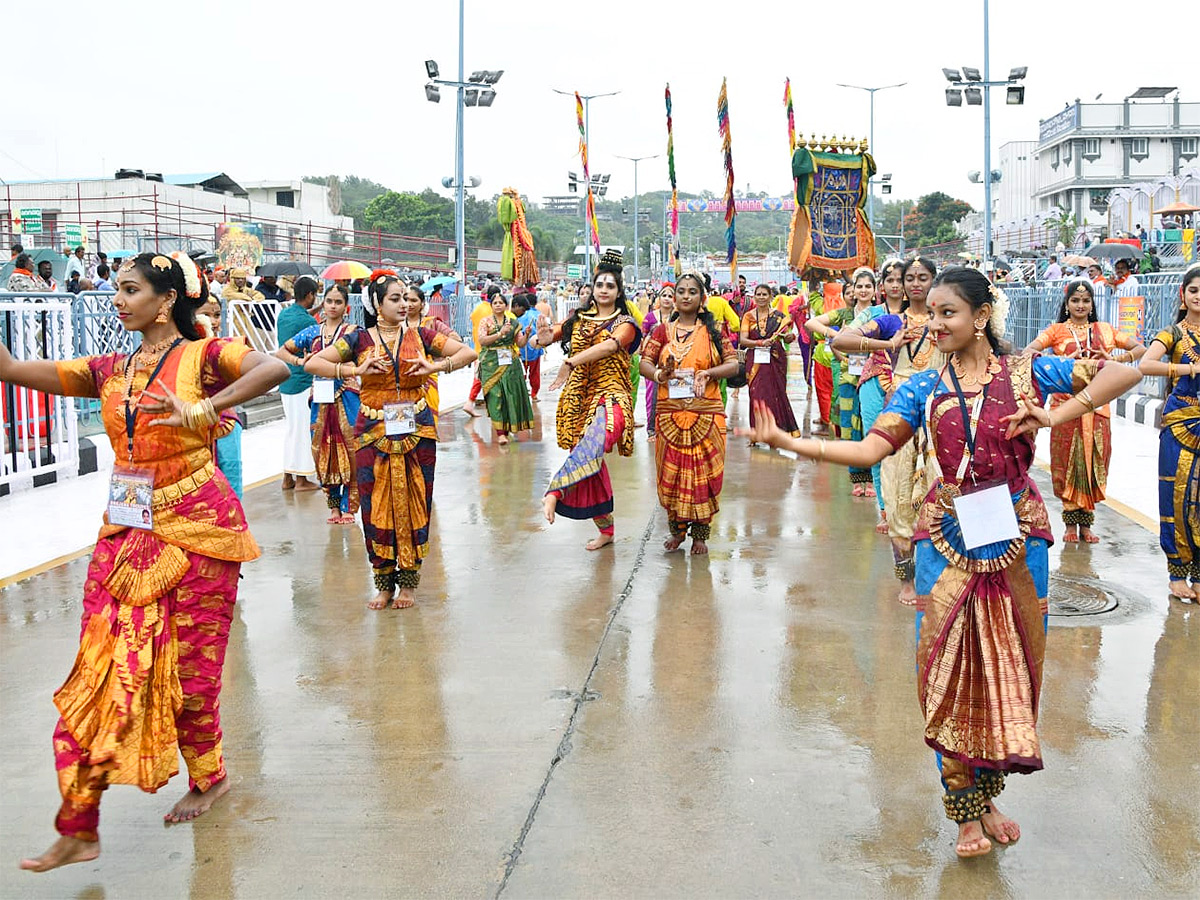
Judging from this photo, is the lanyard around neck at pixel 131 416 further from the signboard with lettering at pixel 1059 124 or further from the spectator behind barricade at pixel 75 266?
the signboard with lettering at pixel 1059 124

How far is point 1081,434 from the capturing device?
770 cm

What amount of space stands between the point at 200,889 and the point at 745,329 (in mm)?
9960

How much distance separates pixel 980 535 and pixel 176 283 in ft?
8.55

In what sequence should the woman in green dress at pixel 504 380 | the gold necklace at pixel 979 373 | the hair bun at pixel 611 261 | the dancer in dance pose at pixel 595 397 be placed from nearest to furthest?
the gold necklace at pixel 979 373
the dancer in dance pose at pixel 595 397
the hair bun at pixel 611 261
the woman in green dress at pixel 504 380

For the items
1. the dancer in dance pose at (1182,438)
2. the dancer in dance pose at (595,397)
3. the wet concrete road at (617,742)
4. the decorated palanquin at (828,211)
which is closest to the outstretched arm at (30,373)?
the wet concrete road at (617,742)

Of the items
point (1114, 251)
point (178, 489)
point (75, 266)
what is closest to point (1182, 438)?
point (178, 489)

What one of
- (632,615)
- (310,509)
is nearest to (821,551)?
(632,615)

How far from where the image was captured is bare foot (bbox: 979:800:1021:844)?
3.64 meters

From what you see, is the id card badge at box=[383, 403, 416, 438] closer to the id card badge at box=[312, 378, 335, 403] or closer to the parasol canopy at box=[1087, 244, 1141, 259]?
the id card badge at box=[312, 378, 335, 403]

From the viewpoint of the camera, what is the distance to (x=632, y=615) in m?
6.27

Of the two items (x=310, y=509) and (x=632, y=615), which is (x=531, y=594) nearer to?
(x=632, y=615)

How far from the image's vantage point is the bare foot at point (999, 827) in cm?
364

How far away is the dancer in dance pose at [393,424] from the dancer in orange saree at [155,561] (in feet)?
7.41


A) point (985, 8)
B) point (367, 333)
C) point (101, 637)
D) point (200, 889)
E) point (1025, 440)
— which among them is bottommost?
point (200, 889)
